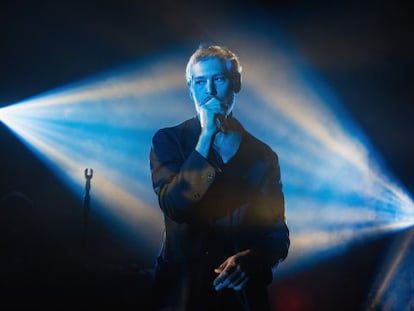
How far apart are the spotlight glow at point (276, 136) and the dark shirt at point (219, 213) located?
3.19 meters

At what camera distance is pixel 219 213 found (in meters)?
1.81

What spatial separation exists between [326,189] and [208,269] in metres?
4.35

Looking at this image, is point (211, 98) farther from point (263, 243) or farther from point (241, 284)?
point (241, 284)

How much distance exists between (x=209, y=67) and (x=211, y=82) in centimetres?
9

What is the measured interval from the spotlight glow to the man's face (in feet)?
10.4

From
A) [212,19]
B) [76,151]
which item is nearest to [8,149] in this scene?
[76,151]

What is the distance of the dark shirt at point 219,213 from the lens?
1.70 metres

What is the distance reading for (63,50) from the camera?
568cm

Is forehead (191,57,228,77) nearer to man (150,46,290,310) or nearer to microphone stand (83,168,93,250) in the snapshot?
man (150,46,290,310)

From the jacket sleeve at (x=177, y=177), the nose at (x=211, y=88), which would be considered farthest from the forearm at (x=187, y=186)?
the nose at (x=211, y=88)

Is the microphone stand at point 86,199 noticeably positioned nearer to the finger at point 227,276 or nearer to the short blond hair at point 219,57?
the short blond hair at point 219,57

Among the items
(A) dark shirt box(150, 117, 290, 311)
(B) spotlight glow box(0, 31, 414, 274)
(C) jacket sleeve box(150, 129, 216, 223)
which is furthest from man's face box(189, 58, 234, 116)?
(B) spotlight glow box(0, 31, 414, 274)

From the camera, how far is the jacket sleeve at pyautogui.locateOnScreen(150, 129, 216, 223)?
59.1 inches

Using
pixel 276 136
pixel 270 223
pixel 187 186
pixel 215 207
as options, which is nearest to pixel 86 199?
pixel 276 136
